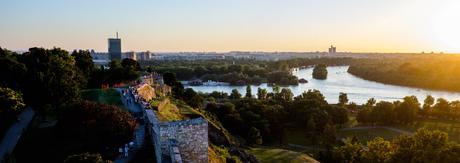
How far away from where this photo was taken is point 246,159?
62.4 feet

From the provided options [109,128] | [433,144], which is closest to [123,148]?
[109,128]

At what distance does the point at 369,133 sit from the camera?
104 feet

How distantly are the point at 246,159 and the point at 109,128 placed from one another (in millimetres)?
8559

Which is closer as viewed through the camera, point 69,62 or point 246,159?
point 246,159

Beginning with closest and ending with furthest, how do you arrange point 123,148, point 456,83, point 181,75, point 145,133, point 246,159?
point 123,148
point 145,133
point 246,159
point 456,83
point 181,75

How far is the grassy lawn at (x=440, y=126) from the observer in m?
31.6

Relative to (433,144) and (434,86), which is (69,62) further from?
(434,86)

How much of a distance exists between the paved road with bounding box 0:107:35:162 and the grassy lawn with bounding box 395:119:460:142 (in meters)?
26.7

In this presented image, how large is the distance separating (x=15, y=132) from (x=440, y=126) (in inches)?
1162

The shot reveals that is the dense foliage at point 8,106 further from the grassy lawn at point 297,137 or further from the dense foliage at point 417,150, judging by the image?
the grassy lawn at point 297,137

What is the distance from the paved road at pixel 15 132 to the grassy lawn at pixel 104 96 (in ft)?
7.02

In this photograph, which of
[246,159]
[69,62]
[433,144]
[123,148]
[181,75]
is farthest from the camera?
[181,75]

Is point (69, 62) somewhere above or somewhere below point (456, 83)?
above

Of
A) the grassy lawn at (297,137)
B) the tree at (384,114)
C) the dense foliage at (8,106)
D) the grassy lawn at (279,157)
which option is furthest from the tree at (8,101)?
the tree at (384,114)
